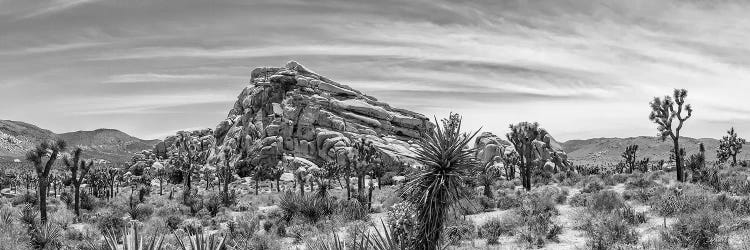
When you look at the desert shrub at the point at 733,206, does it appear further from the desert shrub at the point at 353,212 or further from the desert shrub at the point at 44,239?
the desert shrub at the point at 44,239

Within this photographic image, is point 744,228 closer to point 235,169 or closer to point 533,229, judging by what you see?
point 533,229

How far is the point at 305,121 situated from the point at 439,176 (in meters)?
92.2

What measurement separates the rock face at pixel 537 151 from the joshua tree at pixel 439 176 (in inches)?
2919

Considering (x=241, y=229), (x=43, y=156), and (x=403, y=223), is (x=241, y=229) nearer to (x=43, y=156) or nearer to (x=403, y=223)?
(x=403, y=223)

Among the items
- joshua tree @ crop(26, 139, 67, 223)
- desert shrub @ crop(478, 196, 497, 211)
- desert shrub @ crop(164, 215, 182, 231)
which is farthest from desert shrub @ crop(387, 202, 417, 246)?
joshua tree @ crop(26, 139, 67, 223)

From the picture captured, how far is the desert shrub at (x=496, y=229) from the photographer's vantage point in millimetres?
14873

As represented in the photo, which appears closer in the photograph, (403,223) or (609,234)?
(403,223)

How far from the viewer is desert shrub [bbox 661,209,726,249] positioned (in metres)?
11.7

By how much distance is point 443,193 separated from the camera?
364 inches

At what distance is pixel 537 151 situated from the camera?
281ft

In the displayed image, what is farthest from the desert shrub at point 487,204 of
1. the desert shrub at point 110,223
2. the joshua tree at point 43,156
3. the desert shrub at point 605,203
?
the joshua tree at point 43,156

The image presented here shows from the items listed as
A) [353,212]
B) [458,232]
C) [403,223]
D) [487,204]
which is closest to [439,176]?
[403,223]

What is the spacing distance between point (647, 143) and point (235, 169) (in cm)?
17794

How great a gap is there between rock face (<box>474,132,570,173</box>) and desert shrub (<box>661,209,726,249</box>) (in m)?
68.3
